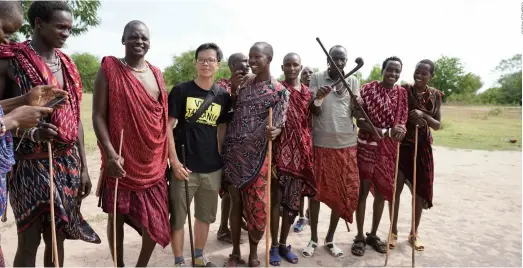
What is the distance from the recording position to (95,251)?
3781 millimetres

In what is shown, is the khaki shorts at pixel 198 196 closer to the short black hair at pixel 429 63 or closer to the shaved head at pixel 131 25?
the shaved head at pixel 131 25

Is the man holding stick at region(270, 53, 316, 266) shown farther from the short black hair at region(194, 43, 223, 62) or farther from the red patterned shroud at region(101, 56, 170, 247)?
the red patterned shroud at region(101, 56, 170, 247)

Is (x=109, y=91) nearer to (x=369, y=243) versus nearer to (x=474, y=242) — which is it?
(x=369, y=243)

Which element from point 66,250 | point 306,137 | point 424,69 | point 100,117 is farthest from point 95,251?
point 424,69

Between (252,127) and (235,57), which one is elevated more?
(235,57)

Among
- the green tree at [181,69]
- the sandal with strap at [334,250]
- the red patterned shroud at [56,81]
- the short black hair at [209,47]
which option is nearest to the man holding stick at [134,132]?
the red patterned shroud at [56,81]

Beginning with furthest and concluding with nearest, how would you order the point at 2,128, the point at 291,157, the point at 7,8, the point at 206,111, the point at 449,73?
the point at 449,73 → the point at 291,157 → the point at 206,111 → the point at 7,8 → the point at 2,128

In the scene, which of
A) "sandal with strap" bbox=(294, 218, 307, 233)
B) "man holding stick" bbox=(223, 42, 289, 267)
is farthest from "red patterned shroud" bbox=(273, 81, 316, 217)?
"sandal with strap" bbox=(294, 218, 307, 233)

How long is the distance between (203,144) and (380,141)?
189 cm

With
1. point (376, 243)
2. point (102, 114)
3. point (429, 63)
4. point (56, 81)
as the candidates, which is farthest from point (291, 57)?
point (376, 243)

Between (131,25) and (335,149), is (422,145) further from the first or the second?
(131,25)

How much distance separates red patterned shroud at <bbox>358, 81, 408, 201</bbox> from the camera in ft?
12.6

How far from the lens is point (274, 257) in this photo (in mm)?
3648

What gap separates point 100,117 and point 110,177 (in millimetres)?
451
